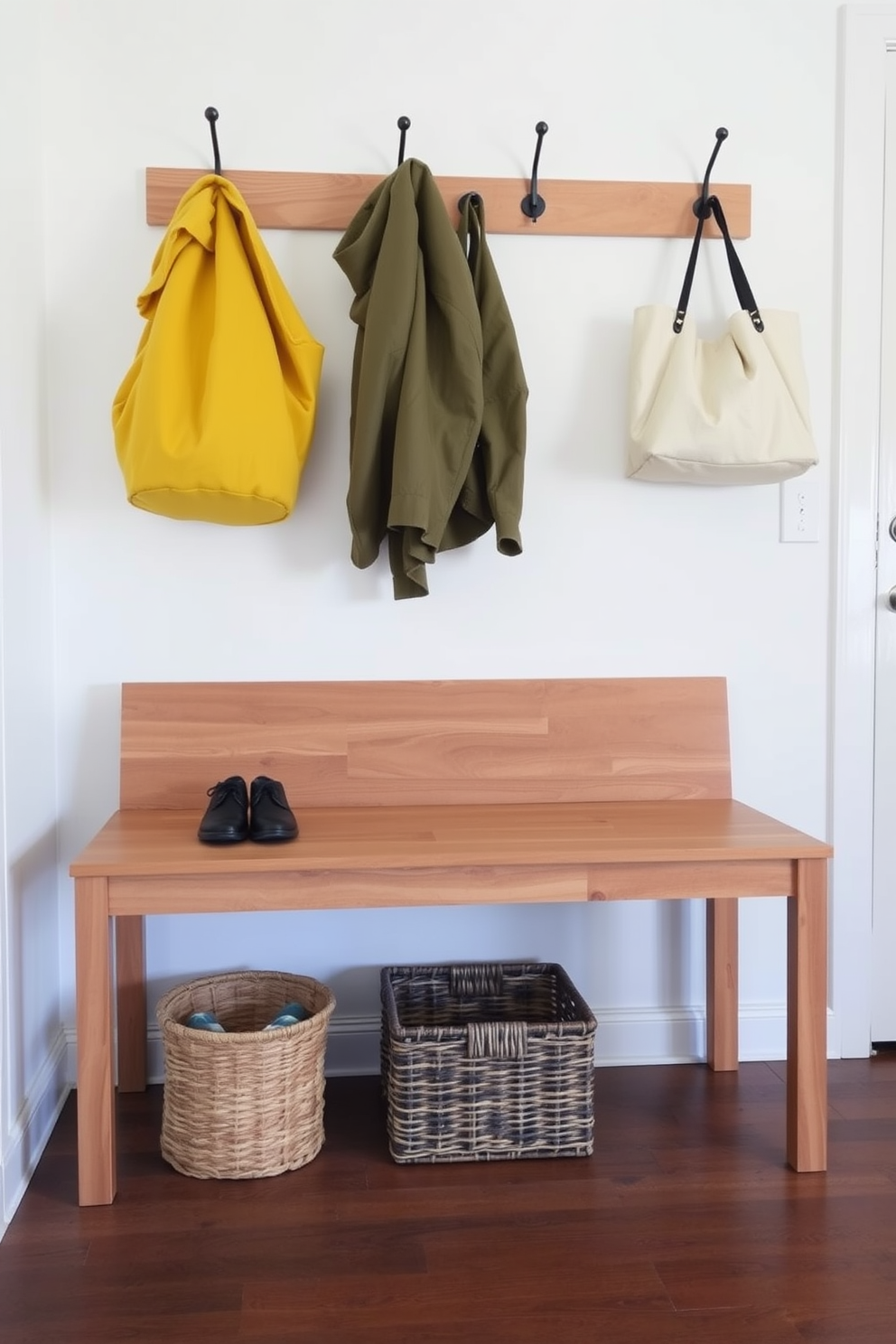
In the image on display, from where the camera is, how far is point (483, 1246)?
62.3 inches

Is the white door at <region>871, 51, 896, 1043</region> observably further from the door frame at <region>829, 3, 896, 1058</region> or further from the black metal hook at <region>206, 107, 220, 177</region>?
the black metal hook at <region>206, 107, 220, 177</region>

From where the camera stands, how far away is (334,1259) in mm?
1554

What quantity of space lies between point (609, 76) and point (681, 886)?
153 centimetres

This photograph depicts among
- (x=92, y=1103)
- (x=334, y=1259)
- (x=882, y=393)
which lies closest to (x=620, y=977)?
(x=334, y=1259)

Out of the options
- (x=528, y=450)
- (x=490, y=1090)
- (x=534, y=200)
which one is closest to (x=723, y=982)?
(x=490, y=1090)

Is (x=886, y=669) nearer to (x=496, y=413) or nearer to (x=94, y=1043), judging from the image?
(x=496, y=413)

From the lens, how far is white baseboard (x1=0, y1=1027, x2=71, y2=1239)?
166 cm

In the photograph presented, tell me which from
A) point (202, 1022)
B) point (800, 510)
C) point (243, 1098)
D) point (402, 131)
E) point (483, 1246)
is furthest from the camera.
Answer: point (800, 510)

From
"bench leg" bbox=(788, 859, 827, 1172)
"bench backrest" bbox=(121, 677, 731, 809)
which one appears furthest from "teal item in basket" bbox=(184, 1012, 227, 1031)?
"bench leg" bbox=(788, 859, 827, 1172)

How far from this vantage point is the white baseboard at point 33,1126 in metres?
1.66

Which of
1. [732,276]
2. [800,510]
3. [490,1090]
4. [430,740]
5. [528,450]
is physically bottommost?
[490,1090]

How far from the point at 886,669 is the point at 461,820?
954 mm

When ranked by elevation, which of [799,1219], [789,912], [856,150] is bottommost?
[799,1219]

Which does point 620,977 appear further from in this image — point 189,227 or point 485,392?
point 189,227
